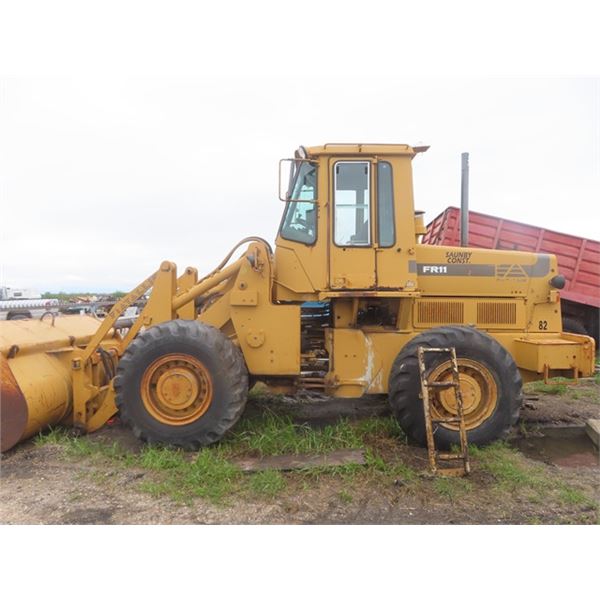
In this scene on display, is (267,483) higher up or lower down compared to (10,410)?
lower down

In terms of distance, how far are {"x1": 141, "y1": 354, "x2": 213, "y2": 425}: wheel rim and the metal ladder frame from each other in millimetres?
2119

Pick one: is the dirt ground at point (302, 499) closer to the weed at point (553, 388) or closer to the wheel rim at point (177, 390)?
the wheel rim at point (177, 390)

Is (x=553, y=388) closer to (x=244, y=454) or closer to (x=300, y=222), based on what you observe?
(x=300, y=222)

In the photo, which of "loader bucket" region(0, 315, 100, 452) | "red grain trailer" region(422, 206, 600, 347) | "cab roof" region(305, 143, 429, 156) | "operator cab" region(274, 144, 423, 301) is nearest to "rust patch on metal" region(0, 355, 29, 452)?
"loader bucket" region(0, 315, 100, 452)

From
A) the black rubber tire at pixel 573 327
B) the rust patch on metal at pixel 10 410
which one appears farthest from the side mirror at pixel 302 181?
the black rubber tire at pixel 573 327

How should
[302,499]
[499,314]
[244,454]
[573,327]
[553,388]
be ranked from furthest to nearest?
[573,327] → [553,388] → [499,314] → [244,454] → [302,499]

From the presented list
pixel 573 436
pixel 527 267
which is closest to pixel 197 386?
pixel 527 267

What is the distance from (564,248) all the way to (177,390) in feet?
27.7

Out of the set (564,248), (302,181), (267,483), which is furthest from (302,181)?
(564,248)

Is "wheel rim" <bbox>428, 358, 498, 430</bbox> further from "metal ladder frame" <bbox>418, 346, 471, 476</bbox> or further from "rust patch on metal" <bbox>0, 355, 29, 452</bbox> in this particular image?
"rust patch on metal" <bbox>0, 355, 29, 452</bbox>

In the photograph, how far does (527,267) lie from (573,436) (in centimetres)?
210

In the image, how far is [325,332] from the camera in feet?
18.1

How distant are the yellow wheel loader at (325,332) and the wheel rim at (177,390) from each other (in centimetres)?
1

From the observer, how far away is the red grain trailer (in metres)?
9.65
